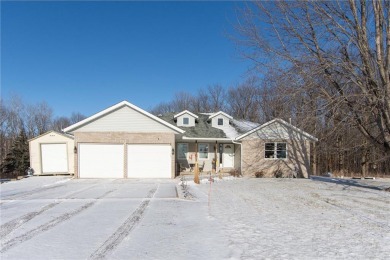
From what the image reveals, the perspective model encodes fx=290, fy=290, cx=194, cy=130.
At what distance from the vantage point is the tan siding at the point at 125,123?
1892 centimetres

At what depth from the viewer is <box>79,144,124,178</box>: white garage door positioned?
18.7 m

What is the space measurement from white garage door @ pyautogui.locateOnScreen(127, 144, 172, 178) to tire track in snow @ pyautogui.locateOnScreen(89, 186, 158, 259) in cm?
994

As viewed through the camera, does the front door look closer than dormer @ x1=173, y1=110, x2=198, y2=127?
Yes

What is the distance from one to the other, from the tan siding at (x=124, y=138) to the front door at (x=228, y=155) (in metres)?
6.13

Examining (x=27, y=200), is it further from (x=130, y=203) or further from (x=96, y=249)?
(x=96, y=249)

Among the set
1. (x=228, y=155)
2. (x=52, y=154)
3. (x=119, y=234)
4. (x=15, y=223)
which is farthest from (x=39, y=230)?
(x=228, y=155)

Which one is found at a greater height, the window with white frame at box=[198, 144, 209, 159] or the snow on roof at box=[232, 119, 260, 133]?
the snow on roof at box=[232, 119, 260, 133]

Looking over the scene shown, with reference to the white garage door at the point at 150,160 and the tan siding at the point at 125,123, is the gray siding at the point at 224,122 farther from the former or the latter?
the white garage door at the point at 150,160

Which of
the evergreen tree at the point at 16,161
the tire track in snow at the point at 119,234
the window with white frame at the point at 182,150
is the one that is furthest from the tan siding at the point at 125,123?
the evergreen tree at the point at 16,161

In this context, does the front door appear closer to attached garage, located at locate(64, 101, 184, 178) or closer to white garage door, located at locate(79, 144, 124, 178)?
attached garage, located at locate(64, 101, 184, 178)

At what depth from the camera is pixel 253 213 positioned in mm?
8219

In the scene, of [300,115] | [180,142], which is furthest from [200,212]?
[180,142]

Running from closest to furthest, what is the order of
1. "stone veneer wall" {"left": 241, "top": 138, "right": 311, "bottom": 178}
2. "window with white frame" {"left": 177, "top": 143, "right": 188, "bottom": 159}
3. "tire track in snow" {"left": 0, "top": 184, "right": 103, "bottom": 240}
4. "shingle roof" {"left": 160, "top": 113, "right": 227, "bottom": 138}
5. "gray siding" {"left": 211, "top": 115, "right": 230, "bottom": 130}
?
1. "tire track in snow" {"left": 0, "top": 184, "right": 103, "bottom": 240}
2. "stone veneer wall" {"left": 241, "top": 138, "right": 311, "bottom": 178}
3. "shingle roof" {"left": 160, "top": 113, "right": 227, "bottom": 138}
4. "window with white frame" {"left": 177, "top": 143, "right": 188, "bottom": 159}
5. "gray siding" {"left": 211, "top": 115, "right": 230, "bottom": 130}

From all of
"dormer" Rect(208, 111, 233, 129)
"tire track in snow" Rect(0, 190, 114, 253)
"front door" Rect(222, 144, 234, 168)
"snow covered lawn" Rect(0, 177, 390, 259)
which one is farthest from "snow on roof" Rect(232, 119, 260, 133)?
"tire track in snow" Rect(0, 190, 114, 253)
